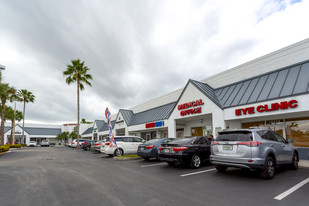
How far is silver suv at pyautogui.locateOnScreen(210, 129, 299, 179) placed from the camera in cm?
646

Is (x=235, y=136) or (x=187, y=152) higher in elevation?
(x=235, y=136)

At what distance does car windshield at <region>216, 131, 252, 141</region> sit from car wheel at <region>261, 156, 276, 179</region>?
0.96 meters

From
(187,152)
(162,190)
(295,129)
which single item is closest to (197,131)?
(295,129)

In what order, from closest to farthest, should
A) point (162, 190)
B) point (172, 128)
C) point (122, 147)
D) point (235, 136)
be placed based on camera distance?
point (162, 190), point (235, 136), point (122, 147), point (172, 128)

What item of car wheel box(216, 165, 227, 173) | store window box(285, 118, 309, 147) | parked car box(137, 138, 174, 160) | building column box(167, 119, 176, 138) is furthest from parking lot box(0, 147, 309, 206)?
building column box(167, 119, 176, 138)

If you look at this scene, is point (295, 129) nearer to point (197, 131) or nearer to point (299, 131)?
point (299, 131)

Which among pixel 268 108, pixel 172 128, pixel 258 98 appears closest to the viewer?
pixel 268 108

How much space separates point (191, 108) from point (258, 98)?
5.62 metres

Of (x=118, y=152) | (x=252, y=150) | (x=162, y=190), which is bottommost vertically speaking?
(x=118, y=152)

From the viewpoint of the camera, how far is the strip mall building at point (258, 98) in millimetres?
10952

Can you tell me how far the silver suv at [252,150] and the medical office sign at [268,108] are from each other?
11.2 ft

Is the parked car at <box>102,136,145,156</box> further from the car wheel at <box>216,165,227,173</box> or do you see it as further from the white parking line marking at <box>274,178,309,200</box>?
the white parking line marking at <box>274,178,309,200</box>

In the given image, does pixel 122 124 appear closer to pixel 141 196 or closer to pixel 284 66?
pixel 284 66

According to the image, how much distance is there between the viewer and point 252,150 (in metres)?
6.46
